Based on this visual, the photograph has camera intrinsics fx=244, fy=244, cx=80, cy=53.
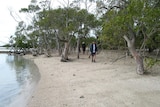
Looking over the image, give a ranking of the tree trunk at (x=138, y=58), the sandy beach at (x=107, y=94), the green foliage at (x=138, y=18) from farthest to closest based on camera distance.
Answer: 1. the tree trunk at (x=138, y=58)
2. the green foliage at (x=138, y=18)
3. the sandy beach at (x=107, y=94)

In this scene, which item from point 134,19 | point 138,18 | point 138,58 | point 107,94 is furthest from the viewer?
point 138,58

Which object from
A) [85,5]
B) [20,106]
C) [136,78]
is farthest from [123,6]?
[85,5]

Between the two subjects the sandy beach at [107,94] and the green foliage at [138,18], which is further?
the green foliage at [138,18]

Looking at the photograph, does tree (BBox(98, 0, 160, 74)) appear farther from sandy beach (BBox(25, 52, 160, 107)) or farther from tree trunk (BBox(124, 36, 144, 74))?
sandy beach (BBox(25, 52, 160, 107))

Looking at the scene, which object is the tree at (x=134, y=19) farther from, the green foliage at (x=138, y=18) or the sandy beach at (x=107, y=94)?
the sandy beach at (x=107, y=94)

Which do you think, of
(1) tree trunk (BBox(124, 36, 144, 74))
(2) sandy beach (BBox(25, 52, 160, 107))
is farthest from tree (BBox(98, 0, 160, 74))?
(2) sandy beach (BBox(25, 52, 160, 107))

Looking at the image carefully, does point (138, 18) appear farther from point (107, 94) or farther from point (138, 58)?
point (107, 94)

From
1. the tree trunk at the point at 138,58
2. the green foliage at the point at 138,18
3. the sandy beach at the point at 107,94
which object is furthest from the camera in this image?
the tree trunk at the point at 138,58

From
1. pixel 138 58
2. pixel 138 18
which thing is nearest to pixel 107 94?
pixel 138 18

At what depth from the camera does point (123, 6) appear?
1252cm

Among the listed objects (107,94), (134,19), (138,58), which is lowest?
(107,94)

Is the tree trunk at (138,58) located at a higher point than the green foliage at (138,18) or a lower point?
lower

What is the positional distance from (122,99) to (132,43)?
18.3ft

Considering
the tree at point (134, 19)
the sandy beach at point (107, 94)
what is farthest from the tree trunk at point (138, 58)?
the sandy beach at point (107, 94)
